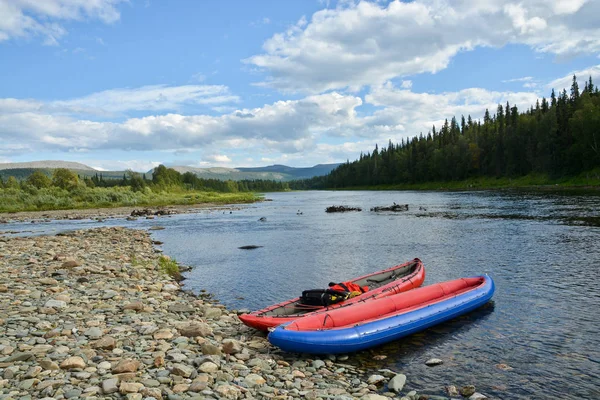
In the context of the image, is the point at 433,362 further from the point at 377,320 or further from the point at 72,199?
the point at 72,199

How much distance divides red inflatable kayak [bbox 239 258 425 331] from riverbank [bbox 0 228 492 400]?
1.60 ft

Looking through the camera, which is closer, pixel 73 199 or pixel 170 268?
pixel 170 268

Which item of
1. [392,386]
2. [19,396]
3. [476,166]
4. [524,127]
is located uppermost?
[524,127]

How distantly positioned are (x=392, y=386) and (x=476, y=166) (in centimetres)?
12393

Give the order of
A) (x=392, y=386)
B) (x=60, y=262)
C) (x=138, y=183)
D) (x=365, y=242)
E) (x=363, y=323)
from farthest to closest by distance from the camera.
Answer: (x=138, y=183), (x=365, y=242), (x=60, y=262), (x=363, y=323), (x=392, y=386)

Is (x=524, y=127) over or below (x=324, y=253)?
over

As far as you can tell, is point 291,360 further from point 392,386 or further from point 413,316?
point 413,316

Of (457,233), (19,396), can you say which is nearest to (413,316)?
(19,396)

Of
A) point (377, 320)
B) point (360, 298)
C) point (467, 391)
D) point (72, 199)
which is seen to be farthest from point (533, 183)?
point (72, 199)

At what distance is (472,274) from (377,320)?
9.90m

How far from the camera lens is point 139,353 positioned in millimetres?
9031

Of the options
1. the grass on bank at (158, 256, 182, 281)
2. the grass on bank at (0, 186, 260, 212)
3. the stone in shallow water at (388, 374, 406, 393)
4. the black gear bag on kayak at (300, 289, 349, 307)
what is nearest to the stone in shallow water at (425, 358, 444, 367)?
the stone in shallow water at (388, 374, 406, 393)

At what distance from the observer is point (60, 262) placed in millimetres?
19562

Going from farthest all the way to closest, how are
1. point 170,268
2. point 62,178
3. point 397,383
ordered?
point 62,178, point 170,268, point 397,383
